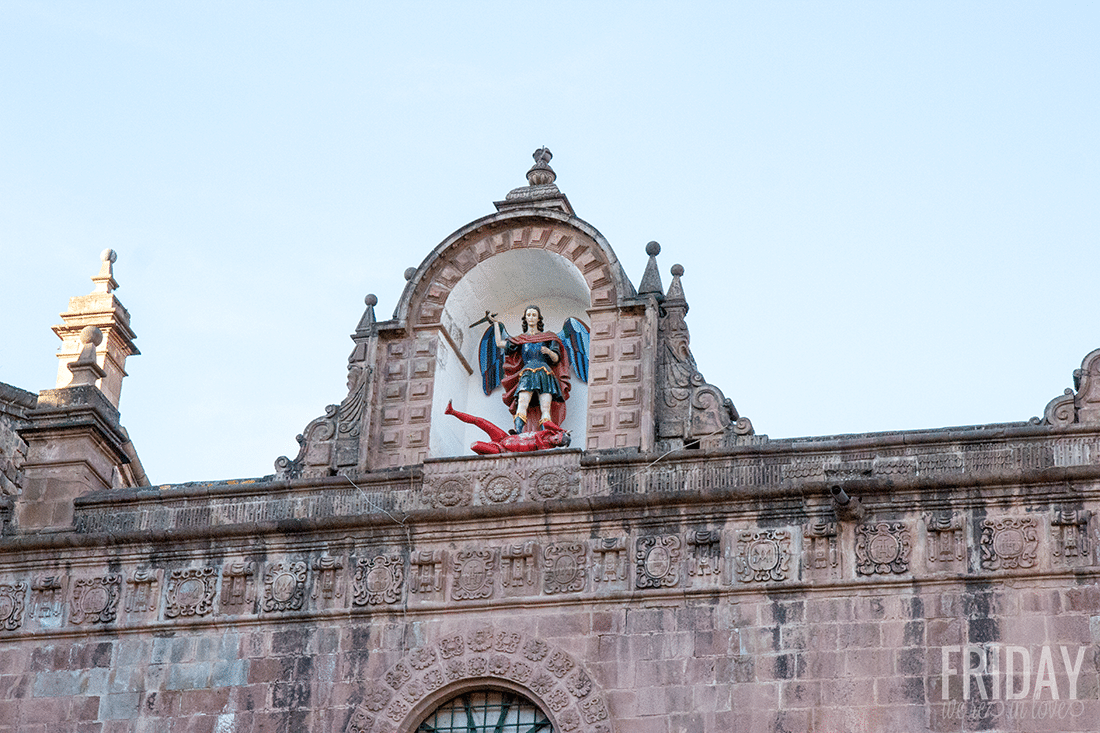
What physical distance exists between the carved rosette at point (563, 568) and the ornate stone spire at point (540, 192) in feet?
13.8

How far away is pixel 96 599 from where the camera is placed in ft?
72.1

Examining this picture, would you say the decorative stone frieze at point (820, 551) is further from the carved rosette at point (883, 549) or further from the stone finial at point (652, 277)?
the stone finial at point (652, 277)

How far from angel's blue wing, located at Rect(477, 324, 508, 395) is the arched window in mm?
4330

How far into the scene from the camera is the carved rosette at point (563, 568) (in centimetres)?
2091

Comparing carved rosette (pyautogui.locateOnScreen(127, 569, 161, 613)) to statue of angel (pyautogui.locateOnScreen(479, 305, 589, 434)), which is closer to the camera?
carved rosette (pyautogui.locateOnScreen(127, 569, 161, 613))

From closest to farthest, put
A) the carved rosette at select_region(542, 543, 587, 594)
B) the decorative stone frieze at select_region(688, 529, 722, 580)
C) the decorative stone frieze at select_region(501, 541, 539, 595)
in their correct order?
1. the decorative stone frieze at select_region(688, 529, 722, 580)
2. the carved rosette at select_region(542, 543, 587, 594)
3. the decorative stone frieze at select_region(501, 541, 539, 595)

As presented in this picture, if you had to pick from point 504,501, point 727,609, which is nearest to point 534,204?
point 504,501

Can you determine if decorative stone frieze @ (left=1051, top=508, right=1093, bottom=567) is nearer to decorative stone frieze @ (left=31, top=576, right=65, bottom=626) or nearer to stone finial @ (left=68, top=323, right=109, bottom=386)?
decorative stone frieze @ (left=31, top=576, right=65, bottom=626)

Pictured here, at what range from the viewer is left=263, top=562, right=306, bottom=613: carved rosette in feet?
70.2

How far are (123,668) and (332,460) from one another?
2942 mm

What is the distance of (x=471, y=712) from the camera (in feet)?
67.8

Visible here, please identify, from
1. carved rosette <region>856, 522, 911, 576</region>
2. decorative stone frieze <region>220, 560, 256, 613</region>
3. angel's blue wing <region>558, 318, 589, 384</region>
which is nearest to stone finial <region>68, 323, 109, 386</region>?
decorative stone frieze <region>220, 560, 256, 613</region>

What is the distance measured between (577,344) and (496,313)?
114cm

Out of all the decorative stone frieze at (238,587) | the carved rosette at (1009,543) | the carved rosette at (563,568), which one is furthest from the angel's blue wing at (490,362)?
the carved rosette at (1009,543)
